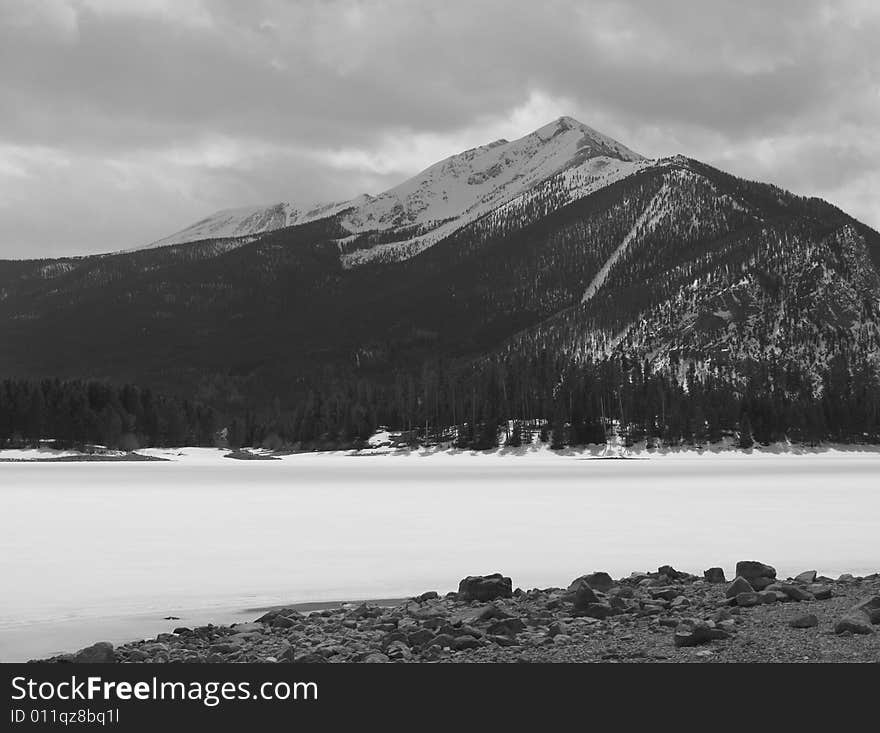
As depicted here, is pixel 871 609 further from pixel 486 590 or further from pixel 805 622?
pixel 486 590

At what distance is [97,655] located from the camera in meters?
Result: 12.7

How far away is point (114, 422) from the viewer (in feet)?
545

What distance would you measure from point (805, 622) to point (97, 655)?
10.2 m

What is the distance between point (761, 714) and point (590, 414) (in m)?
154

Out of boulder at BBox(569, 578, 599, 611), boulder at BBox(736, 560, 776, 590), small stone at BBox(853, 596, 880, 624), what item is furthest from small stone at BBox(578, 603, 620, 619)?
boulder at BBox(736, 560, 776, 590)

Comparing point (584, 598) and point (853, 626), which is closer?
point (853, 626)

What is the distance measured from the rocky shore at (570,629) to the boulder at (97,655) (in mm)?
26

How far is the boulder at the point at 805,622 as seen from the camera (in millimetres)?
13328

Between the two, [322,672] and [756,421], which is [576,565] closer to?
[322,672]

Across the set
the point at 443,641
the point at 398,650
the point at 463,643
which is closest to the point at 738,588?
the point at 463,643

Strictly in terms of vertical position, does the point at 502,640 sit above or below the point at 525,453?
above

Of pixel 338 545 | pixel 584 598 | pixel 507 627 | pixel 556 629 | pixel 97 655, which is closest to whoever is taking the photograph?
pixel 97 655

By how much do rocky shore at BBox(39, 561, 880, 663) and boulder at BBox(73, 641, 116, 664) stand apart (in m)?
0.03

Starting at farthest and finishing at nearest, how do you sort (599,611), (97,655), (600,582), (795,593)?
(600,582) → (795,593) → (599,611) → (97,655)
